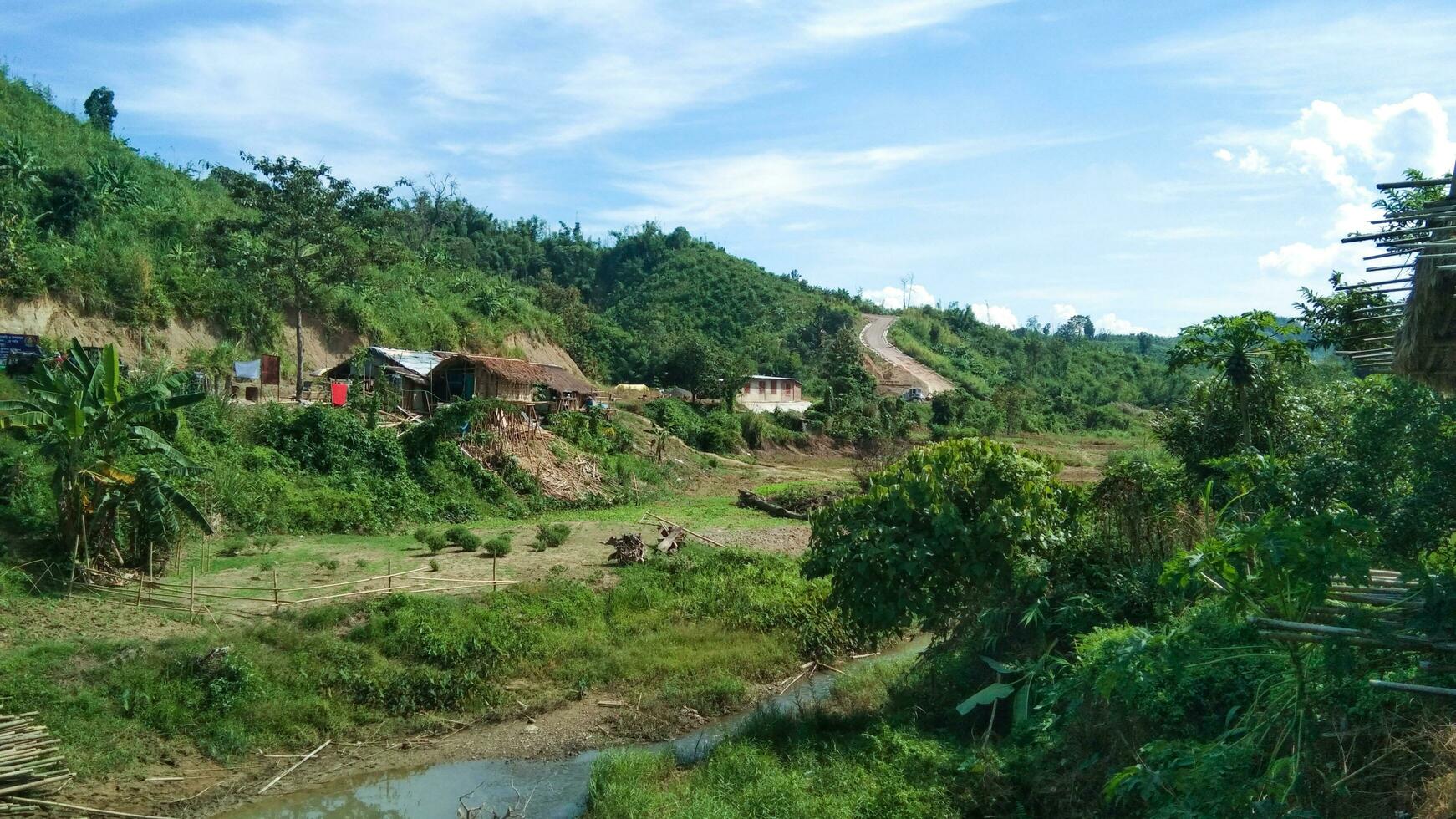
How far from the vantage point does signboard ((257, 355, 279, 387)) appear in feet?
106

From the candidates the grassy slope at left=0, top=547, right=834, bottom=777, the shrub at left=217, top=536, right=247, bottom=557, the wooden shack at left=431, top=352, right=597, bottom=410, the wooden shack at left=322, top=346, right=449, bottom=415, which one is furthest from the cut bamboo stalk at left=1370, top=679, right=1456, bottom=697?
the wooden shack at left=322, top=346, right=449, bottom=415

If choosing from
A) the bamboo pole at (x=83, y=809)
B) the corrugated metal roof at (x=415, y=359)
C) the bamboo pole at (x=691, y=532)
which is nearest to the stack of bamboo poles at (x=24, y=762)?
the bamboo pole at (x=83, y=809)

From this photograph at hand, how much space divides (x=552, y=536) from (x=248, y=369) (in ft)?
51.9

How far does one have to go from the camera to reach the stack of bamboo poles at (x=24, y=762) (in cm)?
1070

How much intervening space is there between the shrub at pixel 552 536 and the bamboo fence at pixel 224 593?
15.5ft

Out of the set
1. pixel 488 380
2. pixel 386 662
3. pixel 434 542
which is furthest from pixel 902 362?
pixel 386 662

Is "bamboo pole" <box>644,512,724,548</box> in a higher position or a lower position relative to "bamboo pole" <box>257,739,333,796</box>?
higher

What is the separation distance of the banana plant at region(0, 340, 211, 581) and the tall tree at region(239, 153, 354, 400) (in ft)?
47.6

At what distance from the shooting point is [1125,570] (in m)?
11.3

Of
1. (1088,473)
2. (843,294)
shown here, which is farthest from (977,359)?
(1088,473)

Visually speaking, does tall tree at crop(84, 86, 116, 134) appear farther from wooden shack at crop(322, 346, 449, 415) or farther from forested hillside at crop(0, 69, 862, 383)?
wooden shack at crop(322, 346, 449, 415)

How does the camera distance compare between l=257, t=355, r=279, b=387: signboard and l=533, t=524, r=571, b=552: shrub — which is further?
l=257, t=355, r=279, b=387: signboard

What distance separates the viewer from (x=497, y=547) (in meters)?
20.3

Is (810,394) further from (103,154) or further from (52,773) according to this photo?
(52,773)
